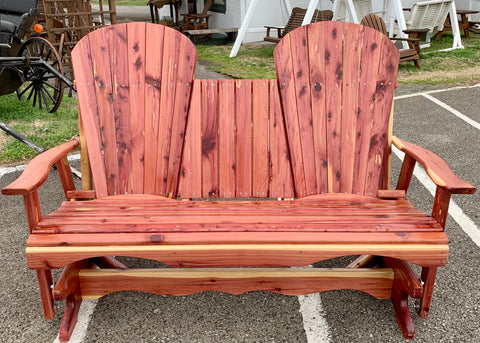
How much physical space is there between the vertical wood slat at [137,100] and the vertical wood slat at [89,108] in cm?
19

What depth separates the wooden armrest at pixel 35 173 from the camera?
1965 millimetres

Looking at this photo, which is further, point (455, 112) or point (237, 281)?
point (455, 112)

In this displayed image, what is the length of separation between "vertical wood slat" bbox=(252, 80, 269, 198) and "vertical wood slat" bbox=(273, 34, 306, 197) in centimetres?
11

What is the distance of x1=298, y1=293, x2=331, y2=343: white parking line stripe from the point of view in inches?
88.0

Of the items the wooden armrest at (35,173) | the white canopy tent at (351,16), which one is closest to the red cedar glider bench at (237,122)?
the wooden armrest at (35,173)

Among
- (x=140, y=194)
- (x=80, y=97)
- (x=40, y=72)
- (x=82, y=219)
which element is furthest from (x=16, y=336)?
(x=40, y=72)

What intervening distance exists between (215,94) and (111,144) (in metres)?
0.69

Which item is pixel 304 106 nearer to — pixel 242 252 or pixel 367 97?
pixel 367 97

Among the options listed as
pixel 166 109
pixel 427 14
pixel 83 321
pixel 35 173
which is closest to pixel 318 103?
pixel 166 109

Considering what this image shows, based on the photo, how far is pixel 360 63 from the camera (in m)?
2.78

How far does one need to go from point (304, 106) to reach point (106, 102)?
46.8 inches

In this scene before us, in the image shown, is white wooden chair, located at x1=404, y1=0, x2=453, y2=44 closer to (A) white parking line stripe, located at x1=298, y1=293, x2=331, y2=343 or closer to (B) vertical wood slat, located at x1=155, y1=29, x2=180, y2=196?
(B) vertical wood slat, located at x1=155, y1=29, x2=180, y2=196

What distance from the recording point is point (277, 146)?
109 inches

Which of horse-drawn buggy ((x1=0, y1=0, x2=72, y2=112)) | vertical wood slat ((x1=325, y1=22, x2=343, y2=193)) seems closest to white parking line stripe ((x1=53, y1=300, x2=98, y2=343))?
vertical wood slat ((x1=325, y1=22, x2=343, y2=193))
